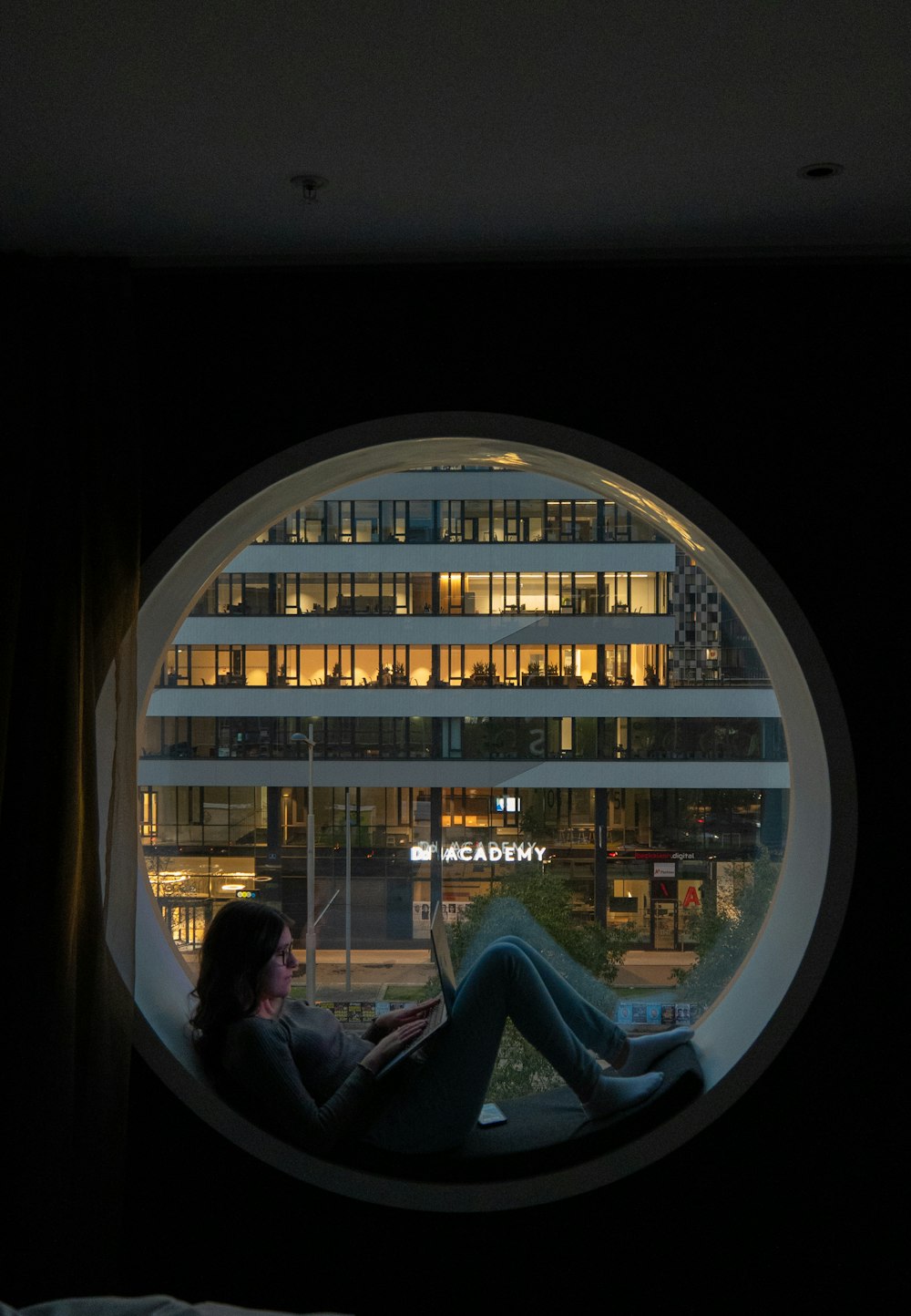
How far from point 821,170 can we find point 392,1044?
196 cm

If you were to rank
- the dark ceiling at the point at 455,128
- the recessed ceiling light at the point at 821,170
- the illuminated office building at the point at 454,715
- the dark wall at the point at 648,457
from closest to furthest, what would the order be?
the dark ceiling at the point at 455,128 → the recessed ceiling light at the point at 821,170 → the dark wall at the point at 648,457 → the illuminated office building at the point at 454,715

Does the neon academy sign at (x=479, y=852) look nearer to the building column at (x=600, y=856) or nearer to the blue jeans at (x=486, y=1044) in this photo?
the building column at (x=600, y=856)

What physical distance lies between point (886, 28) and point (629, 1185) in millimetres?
2054

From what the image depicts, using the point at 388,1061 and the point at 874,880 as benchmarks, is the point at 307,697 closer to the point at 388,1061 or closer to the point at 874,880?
the point at 388,1061

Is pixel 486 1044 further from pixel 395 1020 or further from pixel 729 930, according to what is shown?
pixel 729 930

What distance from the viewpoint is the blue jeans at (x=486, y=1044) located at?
2203 mm

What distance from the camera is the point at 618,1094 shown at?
2.27 metres

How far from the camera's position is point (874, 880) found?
6.75ft

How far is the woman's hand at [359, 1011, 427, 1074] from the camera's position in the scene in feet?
7.35

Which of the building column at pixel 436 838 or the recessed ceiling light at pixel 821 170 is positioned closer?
the recessed ceiling light at pixel 821 170

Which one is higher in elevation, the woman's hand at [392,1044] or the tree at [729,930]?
the tree at [729,930]

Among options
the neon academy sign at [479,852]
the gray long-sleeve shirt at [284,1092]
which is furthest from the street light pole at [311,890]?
the gray long-sleeve shirt at [284,1092]

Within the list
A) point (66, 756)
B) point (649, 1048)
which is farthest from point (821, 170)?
point (649, 1048)

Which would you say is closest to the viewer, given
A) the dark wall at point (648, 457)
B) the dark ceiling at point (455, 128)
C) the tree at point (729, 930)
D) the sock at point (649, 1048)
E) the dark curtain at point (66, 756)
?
the dark ceiling at point (455, 128)
